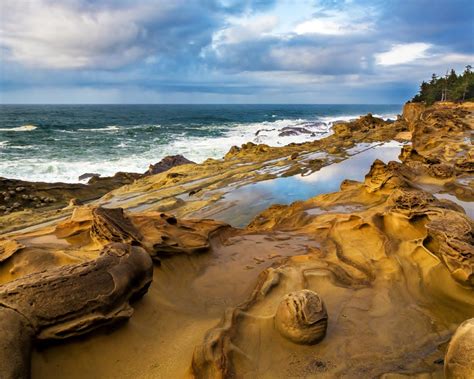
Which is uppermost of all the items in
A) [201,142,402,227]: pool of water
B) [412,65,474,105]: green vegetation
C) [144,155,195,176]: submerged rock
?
[412,65,474,105]: green vegetation

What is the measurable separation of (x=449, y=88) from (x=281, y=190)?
4829cm

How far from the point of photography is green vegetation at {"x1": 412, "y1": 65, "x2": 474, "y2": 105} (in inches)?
1725

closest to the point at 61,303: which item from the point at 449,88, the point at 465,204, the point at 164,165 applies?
the point at 465,204

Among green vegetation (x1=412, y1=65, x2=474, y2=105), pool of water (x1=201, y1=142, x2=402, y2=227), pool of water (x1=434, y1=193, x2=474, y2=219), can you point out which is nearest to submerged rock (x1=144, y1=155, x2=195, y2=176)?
pool of water (x1=201, y1=142, x2=402, y2=227)

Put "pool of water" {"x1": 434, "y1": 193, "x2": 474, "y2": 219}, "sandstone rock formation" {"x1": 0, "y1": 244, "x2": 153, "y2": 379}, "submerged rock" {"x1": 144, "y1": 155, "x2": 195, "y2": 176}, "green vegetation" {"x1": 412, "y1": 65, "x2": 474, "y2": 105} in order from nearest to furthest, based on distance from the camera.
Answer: "sandstone rock formation" {"x1": 0, "y1": 244, "x2": 153, "y2": 379}
"pool of water" {"x1": 434, "y1": 193, "x2": 474, "y2": 219}
"submerged rock" {"x1": 144, "y1": 155, "x2": 195, "y2": 176}
"green vegetation" {"x1": 412, "y1": 65, "x2": 474, "y2": 105}

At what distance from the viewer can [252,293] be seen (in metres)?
3.92

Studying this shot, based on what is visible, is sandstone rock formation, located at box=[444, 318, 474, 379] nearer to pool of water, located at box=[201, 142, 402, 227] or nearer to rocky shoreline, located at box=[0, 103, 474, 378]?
rocky shoreline, located at box=[0, 103, 474, 378]

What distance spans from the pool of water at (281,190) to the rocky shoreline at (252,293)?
1.06 meters

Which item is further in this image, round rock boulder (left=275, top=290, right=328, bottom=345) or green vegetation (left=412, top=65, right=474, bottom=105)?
green vegetation (left=412, top=65, right=474, bottom=105)

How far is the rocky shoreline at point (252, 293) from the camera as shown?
2.70 metres

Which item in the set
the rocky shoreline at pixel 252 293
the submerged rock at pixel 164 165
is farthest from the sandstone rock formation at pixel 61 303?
the submerged rock at pixel 164 165

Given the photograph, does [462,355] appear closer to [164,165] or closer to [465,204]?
[465,204]

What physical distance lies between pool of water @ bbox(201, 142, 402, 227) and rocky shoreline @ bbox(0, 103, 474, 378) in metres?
1.06

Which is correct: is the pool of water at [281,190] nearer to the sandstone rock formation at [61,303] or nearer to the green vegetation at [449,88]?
the sandstone rock formation at [61,303]
